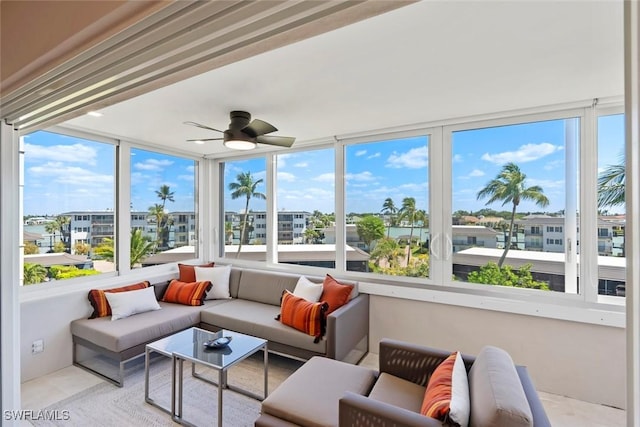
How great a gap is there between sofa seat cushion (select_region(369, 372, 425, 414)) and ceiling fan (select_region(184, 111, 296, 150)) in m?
2.00

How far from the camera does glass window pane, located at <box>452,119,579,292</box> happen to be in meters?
2.70

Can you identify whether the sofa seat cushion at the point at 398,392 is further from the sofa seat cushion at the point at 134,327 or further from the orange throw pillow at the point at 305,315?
the sofa seat cushion at the point at 134,327

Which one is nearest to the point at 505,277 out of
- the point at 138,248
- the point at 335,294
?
the point at 335,294

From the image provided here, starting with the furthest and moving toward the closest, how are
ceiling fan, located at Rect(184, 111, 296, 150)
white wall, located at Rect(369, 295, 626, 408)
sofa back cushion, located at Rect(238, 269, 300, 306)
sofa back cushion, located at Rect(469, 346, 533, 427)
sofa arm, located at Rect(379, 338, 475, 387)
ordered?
sofa back cushion, located at Rect(238, 269, 300, 306) < ceiling fan, located at Rect(184, 111, 296, 150) < white wall, located at Rect(369, 295, 626, 408) < sofa arm, located at Rect(379, 338, 475, 387) < sofa back cushion, located at Rect(469, 346, 533, 427)

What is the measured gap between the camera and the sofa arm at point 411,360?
191 centimetres

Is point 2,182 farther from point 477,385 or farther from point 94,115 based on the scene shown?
point 477,385

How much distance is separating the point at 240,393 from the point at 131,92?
2.45m

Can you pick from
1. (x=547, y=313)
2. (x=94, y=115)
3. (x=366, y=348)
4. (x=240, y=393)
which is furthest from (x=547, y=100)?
(x=94, y=115)

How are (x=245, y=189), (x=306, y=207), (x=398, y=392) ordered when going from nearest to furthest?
1. (x=398, y=392)
2. (x=306, y=207)
3. (x=245, y=189)

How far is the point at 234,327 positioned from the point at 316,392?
1.58m

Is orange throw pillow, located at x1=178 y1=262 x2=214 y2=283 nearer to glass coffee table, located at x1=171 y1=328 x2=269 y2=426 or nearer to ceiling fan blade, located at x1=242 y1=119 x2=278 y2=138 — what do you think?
glass coffee table, located at x1=171 y1=328 x2=269 y2=426

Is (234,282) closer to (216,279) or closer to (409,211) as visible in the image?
(216,279)

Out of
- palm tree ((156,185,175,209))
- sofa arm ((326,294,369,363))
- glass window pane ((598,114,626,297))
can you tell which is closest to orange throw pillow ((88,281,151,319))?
palm tree ((156,185,175,209))

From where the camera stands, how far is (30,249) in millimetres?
2928
